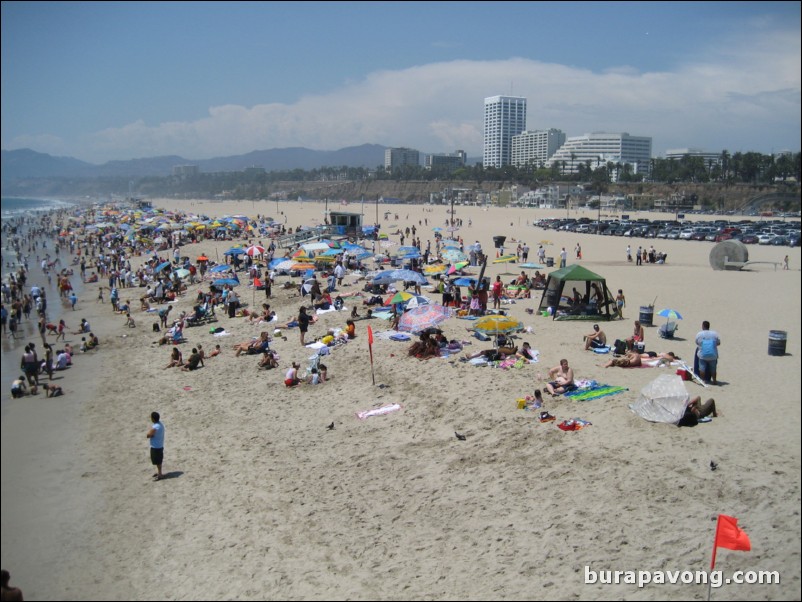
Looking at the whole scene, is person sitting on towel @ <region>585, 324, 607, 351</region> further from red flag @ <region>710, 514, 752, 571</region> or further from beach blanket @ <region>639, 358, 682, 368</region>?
red flag @ <region>710, 514, 752, 571</region>

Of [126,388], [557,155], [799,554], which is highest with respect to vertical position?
[557,155]

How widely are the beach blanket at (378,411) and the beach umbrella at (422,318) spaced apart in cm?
293

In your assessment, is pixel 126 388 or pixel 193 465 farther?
pixel 126 388

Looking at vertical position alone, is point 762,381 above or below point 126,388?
above

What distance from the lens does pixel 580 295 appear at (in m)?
15.3

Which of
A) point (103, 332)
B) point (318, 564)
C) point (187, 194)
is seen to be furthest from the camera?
point (187, 194)

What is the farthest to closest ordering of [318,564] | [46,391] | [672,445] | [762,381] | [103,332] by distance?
[103,332] < [46,391] < [762,381] < [672,445] < [318,564]

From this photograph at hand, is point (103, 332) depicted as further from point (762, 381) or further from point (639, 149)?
point (639, 149)

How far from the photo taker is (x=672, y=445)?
709cm

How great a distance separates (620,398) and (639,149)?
612ft

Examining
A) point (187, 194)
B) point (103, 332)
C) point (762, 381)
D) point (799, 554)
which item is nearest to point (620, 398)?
point (762, 381)

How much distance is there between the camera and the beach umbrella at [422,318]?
12.8 meters

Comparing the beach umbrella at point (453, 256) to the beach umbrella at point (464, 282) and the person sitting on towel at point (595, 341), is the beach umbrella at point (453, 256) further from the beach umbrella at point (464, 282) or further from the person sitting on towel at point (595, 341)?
the person sitting on towel at point (595, 341)

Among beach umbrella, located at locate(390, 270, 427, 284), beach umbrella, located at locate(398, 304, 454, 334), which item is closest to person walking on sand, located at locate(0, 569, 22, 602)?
beach umbrella, located at locate(398, 304, 454, 334)
